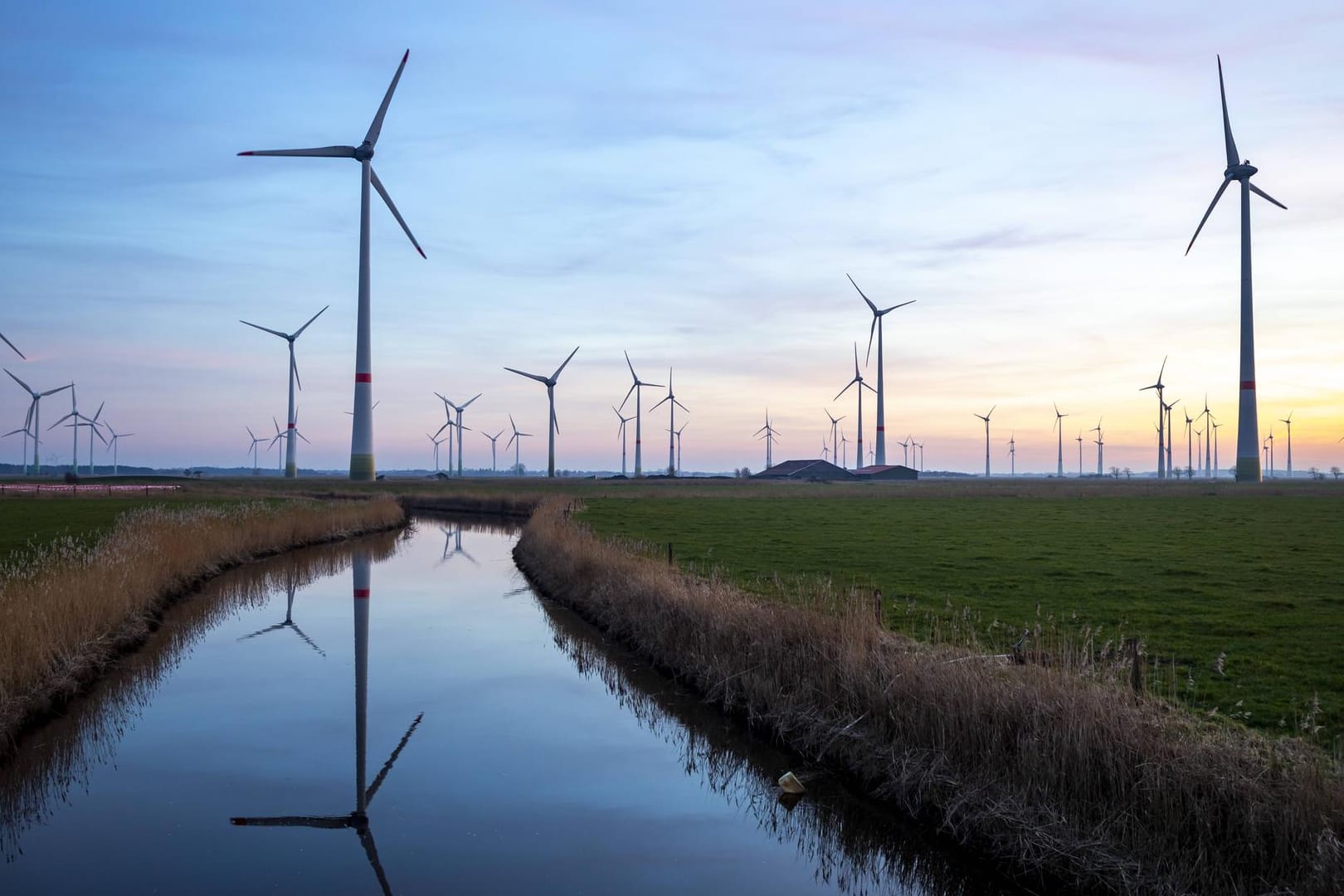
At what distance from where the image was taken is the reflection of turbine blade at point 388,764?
12.8 meters

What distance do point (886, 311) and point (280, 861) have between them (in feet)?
399

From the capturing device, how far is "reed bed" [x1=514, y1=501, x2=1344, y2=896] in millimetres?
8297

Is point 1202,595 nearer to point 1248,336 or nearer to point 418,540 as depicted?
point 418,540

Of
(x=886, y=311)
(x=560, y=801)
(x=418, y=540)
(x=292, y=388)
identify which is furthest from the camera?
(x=292, y=388)

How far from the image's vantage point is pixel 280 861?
1057cm

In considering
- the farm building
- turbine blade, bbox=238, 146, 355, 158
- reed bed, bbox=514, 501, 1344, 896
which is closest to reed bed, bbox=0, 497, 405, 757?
reed bed, bbox=514, 501, 1344, 896

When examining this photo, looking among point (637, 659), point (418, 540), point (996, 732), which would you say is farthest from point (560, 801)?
point (418, 540)

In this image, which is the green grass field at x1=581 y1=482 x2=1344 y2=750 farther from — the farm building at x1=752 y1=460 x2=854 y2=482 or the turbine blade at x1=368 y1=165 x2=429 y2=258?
the farm building at x1=752 y1=460 x2=854 y2=482

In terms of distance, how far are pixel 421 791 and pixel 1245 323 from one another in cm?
10949

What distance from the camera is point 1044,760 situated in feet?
33.6

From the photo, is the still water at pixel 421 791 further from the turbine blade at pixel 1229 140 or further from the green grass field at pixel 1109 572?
the turbine blade at pixel 1229 140

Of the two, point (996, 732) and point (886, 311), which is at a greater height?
point (886, 311)

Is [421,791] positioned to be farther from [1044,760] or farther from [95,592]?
[95,592]

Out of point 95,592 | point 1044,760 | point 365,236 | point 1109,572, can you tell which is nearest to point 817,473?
point 365,236
